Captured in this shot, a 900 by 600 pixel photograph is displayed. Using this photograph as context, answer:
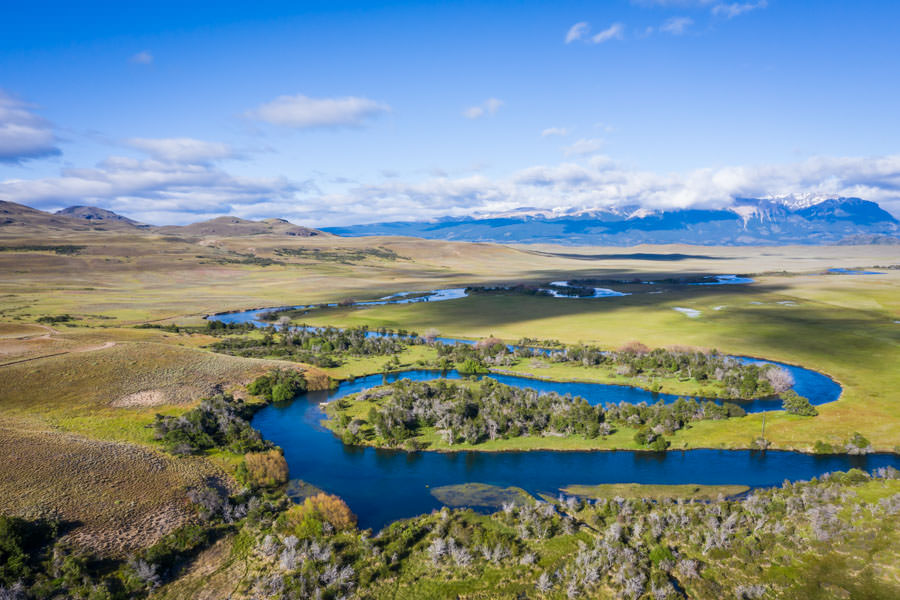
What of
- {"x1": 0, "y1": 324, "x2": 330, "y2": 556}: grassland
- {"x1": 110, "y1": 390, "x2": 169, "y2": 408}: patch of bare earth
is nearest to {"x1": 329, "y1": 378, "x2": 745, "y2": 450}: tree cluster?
{"x1": 0, "y1": 324, "x2": 330, "y2": 556}: grassland

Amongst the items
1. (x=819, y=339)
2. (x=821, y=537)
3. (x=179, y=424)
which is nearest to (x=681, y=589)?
(x=821, y=537)

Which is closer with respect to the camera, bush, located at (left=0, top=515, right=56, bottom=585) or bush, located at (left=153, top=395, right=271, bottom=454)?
bush, located at (left=0, top=515, right=56, bottom=585)

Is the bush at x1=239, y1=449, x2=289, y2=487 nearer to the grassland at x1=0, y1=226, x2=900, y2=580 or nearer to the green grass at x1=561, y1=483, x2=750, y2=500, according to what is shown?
the grassland at x1=0, y1=226, x2=900, y2=580

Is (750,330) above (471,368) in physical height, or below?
above

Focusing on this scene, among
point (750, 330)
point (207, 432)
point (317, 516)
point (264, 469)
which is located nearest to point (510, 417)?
point (317, 516)

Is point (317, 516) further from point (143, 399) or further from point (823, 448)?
point (823, 448)
